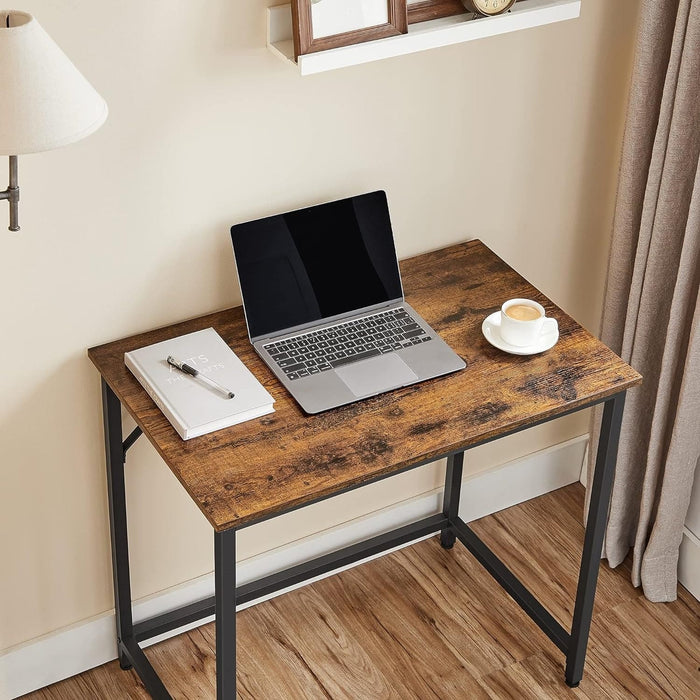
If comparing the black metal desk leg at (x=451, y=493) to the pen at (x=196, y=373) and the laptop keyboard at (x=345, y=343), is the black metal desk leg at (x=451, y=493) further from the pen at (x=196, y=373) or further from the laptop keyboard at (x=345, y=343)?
the pen at (x=196, y=373)

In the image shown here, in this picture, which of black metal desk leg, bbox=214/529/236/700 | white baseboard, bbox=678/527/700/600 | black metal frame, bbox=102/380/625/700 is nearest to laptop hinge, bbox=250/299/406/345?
black metal frame, bbox=102/380/625/700

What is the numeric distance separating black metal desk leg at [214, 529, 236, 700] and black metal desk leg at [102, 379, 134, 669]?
394mm

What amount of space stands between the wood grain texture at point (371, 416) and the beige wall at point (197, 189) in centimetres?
13

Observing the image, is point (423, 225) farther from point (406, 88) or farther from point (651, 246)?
point (651, 246)

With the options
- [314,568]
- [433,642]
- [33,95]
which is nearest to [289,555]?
[314,568]

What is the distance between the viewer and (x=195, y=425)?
5.70ft

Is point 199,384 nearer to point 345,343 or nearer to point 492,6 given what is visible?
point 345,343

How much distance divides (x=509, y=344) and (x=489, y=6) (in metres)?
0.58

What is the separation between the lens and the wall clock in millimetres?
1846

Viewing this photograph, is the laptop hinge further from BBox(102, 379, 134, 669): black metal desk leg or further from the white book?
BBox(102, 379, 134, 669): black metal desk leg

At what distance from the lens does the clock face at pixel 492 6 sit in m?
1.84

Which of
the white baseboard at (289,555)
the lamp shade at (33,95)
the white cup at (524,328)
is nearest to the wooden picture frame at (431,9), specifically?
the white cup at (524,328)

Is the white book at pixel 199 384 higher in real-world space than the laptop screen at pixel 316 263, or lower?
lower

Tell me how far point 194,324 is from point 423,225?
0.51 m
